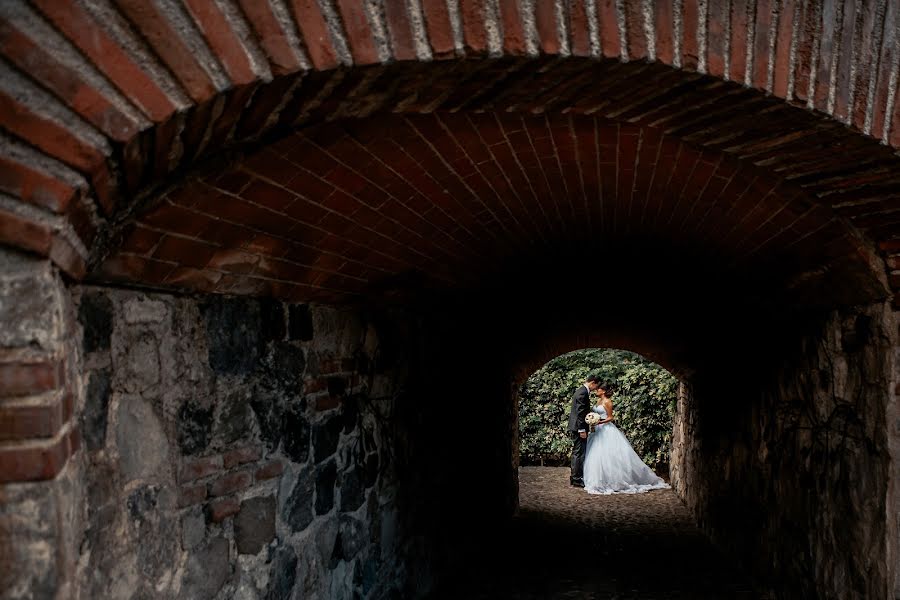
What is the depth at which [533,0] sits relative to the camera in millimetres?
1667

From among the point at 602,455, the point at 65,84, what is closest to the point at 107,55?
the point at 65,84

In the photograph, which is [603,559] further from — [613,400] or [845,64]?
[613,400]

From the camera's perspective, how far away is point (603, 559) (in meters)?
6.37

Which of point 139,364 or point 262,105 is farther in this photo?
point 139,364

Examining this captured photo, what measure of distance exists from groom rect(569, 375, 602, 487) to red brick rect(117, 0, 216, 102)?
10.2 metres

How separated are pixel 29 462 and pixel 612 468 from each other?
32.9 feet

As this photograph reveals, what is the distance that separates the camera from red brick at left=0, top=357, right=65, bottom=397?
1403 millimetres

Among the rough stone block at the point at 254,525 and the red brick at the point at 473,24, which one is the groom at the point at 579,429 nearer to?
the rough stone block at the point at 254,525

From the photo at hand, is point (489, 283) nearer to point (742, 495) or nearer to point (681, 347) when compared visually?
point (742, 495)

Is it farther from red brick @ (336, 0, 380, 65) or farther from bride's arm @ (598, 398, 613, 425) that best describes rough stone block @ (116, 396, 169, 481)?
bride's arm @ (598, 398, 613, 425)

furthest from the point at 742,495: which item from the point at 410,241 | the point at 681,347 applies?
the point at 410,241

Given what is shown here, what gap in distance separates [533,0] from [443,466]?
413 centimetres

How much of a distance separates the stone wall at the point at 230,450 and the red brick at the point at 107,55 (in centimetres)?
68

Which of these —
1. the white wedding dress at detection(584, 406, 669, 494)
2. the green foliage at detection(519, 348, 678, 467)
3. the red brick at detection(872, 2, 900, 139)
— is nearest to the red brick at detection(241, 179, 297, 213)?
the red brick at detection(872, 2, 900, 139)
